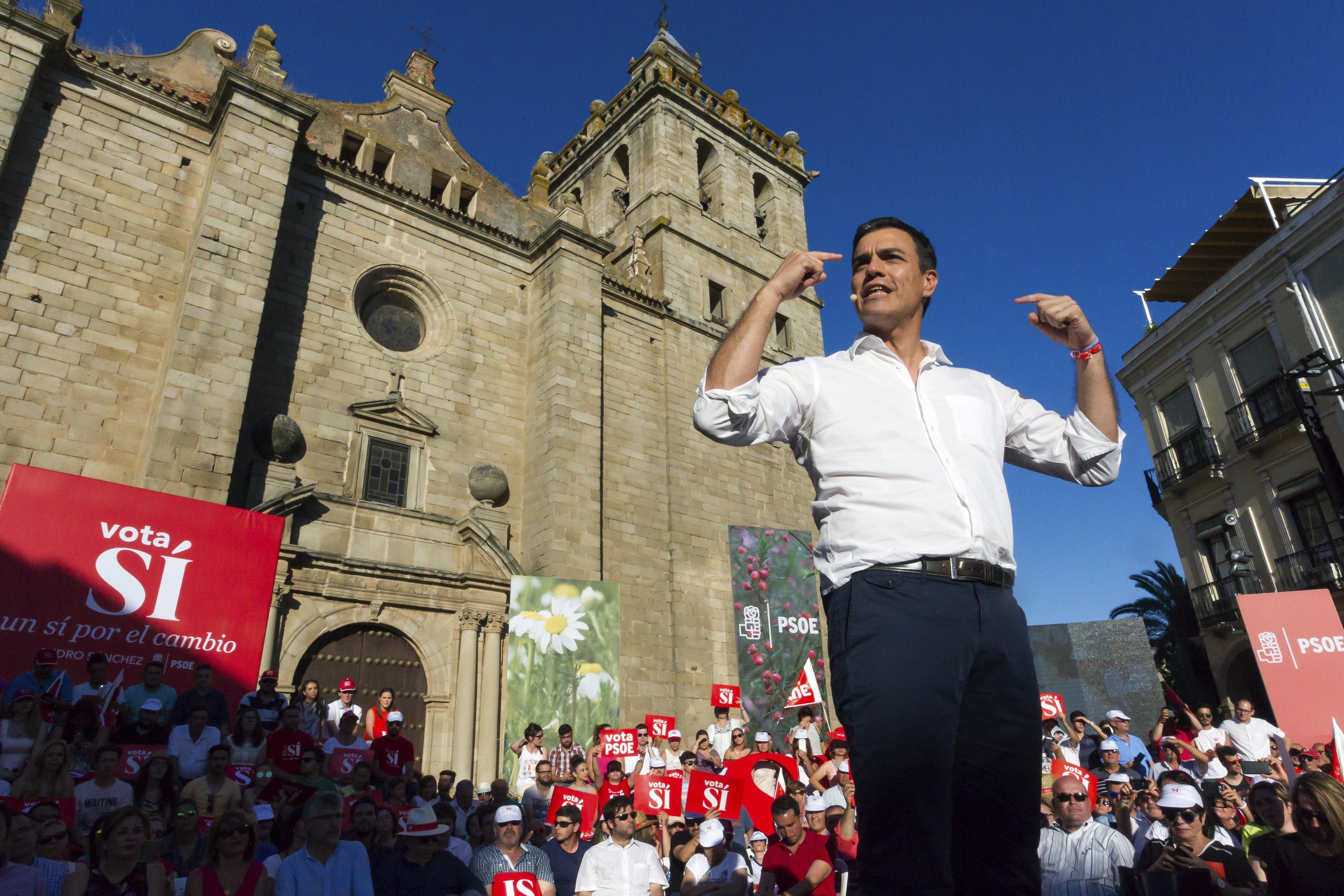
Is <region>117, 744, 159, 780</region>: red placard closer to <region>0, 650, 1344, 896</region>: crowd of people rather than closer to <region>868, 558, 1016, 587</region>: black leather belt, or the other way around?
<region>0, 650, 1344, 896</region>: crowd of people

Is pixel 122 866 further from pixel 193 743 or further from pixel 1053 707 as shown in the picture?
pixel 1053 707

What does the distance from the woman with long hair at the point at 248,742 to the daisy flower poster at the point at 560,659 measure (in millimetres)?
4947

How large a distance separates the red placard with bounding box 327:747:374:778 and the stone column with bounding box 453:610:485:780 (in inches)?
155

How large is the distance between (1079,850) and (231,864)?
581 centimetres

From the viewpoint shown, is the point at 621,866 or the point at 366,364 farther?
the point at 366,364

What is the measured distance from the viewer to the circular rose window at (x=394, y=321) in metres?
14.9

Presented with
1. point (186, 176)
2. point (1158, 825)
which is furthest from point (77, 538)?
point (1158, 825)

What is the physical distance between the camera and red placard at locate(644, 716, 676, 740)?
11.8m

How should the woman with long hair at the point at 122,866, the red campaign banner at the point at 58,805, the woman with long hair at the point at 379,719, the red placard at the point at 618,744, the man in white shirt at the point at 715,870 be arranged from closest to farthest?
1. the woman with long hair at the point at 122,866
2. the red campaign banner at the point at 58,805
3. the man in white shirt at the point at 715,870
4. the woman with long hair at the point at 379,719
5. the red placard at the point at 618,744

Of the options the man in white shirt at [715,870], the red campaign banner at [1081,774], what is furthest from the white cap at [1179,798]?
the man in white shirt at [715,870]

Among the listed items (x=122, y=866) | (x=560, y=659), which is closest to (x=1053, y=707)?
(x=560, y=659)

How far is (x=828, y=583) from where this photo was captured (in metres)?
1.88

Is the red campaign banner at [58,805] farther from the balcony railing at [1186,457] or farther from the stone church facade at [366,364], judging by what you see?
the balcony railing at [1186,457]

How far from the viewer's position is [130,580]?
9102 mm
